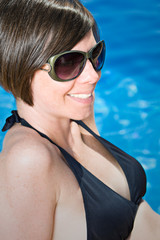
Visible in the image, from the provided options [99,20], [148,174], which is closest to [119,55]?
[99,20]

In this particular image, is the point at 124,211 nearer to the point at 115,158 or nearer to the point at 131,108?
the point at 115,158

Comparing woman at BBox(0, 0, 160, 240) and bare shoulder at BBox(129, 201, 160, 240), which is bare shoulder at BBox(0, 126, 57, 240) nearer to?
woman at BBox(0, 0, 160, 240)

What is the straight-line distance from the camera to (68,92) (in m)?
1.08

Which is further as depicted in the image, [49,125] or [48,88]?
[49,125]

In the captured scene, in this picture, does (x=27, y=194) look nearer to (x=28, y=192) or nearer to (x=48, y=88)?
(x=28, y=192)

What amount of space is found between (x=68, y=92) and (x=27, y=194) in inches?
16.0

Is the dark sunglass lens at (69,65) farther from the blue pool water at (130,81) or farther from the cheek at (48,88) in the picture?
the blue pool water at (130,81)

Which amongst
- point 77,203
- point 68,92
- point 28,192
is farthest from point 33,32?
point 77,203

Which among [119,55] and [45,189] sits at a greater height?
[119,55]

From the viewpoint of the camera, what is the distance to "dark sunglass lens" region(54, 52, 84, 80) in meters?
0.98

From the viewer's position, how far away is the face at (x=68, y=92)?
3.35ft

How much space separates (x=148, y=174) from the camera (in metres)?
2.98

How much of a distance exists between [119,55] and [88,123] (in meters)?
2.54

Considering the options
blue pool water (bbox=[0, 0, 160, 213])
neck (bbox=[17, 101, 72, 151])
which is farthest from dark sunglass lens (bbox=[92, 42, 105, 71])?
blue pool water (bbox=[0, 0, 160, 213])
